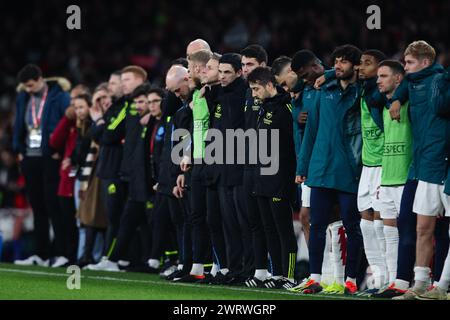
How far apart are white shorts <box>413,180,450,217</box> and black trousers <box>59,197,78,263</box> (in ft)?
18.8

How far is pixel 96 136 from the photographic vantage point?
41.5ft

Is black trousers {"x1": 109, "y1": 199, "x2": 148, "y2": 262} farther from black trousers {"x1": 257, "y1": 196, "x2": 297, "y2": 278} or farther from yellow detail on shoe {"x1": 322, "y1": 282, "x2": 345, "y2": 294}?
yellow detail on shoe {"x1": 322, "y1": 282, "x2": 345, "y2": 294}

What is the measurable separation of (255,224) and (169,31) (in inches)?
505

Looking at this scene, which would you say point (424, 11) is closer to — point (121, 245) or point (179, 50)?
point (179, 50)

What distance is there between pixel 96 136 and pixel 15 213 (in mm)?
3932

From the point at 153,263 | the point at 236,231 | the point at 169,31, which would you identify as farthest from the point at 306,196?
the point at 169,31

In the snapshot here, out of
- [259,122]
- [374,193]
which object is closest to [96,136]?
[259,122]

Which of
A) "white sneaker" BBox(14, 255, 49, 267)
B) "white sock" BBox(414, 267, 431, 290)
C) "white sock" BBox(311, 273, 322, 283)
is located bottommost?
"white sneaker" BBox(14, 255, 49, 267)

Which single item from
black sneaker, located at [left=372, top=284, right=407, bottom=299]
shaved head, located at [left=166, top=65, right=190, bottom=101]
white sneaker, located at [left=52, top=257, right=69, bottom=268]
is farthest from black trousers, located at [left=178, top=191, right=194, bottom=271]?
white sneaker, located at [left=52, top=257, right=69, bottom=268]

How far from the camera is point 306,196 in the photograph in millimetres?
9945

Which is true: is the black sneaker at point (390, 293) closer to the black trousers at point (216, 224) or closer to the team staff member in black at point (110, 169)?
the black trousers at point (216, 224)

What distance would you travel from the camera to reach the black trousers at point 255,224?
992cm

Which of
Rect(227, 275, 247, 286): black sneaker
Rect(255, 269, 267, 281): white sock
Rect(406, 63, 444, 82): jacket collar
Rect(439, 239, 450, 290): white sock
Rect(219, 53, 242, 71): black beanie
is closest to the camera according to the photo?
Rect(439, 239, 450, 290): white sock

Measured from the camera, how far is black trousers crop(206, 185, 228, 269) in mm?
10375
